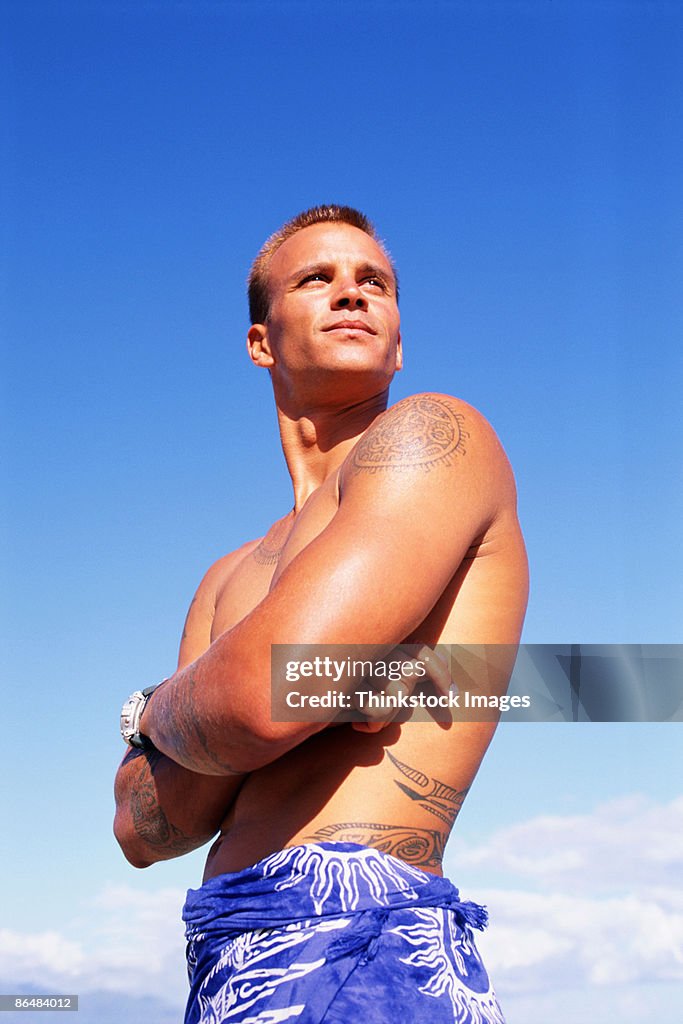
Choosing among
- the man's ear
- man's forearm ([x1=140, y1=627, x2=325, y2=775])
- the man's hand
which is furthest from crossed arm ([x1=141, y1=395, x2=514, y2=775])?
the man's ear

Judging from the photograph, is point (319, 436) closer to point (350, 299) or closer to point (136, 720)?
point (350, 299)

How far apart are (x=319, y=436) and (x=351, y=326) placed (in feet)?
1.41

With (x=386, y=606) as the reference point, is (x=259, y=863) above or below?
below

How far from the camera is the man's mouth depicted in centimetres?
346

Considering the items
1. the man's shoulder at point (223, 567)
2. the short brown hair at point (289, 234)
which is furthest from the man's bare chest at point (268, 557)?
the short brown hair at point (289, 234)

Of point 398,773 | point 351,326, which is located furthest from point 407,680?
point 351,326

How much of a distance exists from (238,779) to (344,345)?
4.49ft

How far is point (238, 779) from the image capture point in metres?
2.88

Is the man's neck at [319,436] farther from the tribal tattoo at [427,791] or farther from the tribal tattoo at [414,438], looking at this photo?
the tribal tattoo at [427,791]

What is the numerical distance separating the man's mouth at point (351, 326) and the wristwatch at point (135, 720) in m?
1.24

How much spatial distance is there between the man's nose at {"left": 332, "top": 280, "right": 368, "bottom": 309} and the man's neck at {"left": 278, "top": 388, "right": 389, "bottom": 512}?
295mm

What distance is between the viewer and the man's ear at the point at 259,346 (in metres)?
3.90

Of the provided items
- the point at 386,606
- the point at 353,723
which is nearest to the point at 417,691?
the point at 353,723

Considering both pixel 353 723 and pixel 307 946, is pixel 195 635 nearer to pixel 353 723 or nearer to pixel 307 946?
pixel 353 723
